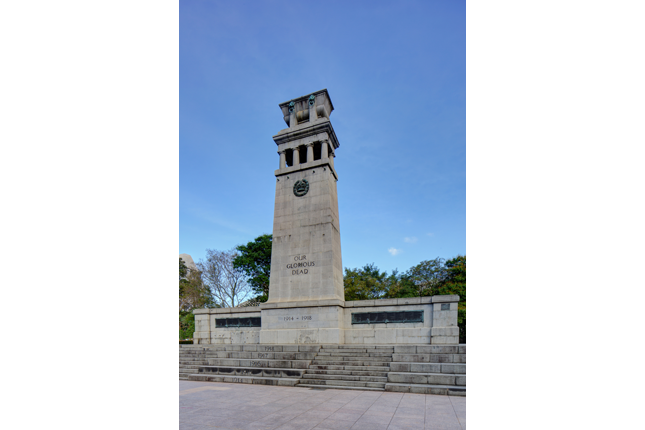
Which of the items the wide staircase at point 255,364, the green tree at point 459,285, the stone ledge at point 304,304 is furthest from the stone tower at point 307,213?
the green tree at point 459,285

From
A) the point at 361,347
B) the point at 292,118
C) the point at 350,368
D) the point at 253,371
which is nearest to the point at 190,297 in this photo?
the point at 292,118

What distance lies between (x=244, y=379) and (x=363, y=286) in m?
28.9

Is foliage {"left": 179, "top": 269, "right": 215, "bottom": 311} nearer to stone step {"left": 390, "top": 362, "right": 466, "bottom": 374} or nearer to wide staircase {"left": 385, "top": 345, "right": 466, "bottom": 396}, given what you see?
wide staircase {"left": 385, "top": 345, "right": 466, "bottom": 396}

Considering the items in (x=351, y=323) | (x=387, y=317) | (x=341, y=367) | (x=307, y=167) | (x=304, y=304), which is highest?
(x=307, y=167)

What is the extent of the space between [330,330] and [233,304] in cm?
2656

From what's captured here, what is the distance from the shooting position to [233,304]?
39.1 metres

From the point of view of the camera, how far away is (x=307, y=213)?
18812 mm

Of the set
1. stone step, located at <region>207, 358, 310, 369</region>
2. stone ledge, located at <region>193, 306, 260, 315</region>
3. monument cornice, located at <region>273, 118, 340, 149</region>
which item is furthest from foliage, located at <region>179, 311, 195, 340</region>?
monument cornice, located at <region>273, 118, 340, 149</region>

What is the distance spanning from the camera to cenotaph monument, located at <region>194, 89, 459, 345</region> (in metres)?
15.4

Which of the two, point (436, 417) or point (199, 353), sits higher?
point (436, 417)

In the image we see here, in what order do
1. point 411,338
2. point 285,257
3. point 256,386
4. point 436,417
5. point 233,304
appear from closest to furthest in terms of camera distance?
point 436,417 → point 256,386 → point 411,338 → point 285,257 → point 233,304

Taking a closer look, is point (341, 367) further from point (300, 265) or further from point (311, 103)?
point (311, 103)
